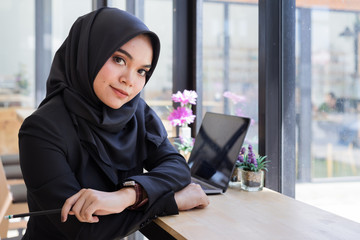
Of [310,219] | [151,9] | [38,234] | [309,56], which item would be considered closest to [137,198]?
[38,234]

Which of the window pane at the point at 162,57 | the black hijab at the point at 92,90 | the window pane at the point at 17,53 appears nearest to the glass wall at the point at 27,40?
the window pane at the point at 17,53

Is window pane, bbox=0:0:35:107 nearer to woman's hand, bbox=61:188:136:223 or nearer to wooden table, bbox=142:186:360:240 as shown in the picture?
wooden table, bbox=142:186:360:240

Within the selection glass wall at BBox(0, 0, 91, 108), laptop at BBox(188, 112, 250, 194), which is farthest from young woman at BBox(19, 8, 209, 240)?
glass wall at BBox(0, 0, 91, 108)

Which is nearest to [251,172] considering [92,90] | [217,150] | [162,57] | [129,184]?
[217,150]

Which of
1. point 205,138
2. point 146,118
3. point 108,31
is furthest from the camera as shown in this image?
point 205,138

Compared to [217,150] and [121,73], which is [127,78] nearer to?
[121,73]

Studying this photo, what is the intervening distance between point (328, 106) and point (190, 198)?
2.00ft

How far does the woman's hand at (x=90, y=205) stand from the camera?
1.12m

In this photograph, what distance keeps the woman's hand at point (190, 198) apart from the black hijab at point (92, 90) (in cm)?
20

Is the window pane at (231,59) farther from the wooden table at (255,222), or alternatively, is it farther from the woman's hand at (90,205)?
the woman's hand at (90,205)

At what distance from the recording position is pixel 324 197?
1614 millimetres

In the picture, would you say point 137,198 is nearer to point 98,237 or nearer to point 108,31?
point 98,237

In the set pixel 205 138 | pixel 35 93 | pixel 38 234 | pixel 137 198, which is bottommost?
pixel 38 234

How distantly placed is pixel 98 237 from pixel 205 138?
32.5 inches
